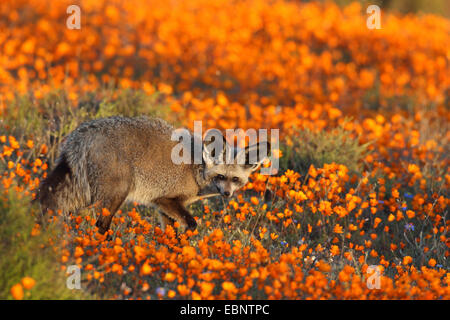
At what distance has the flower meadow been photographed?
4613 millimetres

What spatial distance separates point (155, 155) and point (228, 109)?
4.15 m

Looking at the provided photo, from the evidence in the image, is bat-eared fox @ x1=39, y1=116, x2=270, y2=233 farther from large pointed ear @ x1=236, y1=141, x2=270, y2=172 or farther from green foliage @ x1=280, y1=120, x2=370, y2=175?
green foliage @ x1=280, y1=120, x2=370, y2=175

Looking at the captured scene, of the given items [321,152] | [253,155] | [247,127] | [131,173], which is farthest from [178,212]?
[247,127]

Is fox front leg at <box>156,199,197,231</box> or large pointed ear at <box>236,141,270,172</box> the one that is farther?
large pointed ear at <box>236,141,270,172</box>

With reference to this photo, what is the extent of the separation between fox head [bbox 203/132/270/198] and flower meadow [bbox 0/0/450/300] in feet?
0.82

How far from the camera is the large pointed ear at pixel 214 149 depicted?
659 centimetres

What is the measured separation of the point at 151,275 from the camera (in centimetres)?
497

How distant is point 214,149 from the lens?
22.0ft

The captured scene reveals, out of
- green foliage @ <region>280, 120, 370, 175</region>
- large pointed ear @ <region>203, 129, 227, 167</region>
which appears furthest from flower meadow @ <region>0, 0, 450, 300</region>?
large pointed ear @ <region>203, 129, 227, 167</region>

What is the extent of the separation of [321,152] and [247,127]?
1.81 metres

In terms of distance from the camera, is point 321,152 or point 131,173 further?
point 321,152

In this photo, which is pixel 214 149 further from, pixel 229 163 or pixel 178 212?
pixel 178 212

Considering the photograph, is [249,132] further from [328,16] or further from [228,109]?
[328,16]

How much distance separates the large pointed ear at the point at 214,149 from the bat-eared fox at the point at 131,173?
0.5 inches
